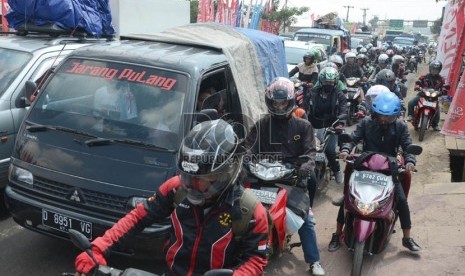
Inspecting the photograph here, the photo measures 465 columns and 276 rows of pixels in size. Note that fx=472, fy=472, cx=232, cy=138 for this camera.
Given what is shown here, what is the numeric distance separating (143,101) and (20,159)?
1.13m

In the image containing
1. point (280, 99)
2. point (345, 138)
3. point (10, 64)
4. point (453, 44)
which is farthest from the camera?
point (453, 44)

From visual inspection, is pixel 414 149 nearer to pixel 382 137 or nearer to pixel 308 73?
pixel 382 137

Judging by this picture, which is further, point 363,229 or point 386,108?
point 386,108

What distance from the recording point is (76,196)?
3.59 metres

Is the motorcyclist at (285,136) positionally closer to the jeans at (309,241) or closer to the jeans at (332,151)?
the jeans at (309,241)

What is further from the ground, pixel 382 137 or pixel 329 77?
pixel 329 77

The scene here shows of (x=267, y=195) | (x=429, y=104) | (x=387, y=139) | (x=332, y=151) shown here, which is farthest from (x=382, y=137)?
(x=429, y=104)

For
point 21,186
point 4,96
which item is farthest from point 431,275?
point 4,96

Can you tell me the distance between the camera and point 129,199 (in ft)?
11.5

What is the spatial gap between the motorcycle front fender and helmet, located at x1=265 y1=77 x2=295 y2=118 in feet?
3.77

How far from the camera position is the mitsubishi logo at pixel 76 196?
3580 millimetres

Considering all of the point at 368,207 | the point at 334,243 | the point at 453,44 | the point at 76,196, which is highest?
the point at 453,44

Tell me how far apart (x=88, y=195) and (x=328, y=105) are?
13.6 feet

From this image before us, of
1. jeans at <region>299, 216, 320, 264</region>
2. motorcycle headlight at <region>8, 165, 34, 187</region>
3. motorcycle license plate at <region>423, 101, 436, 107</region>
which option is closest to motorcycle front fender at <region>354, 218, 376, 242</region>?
jeans at <region>299, 216, 320, 264</region>
